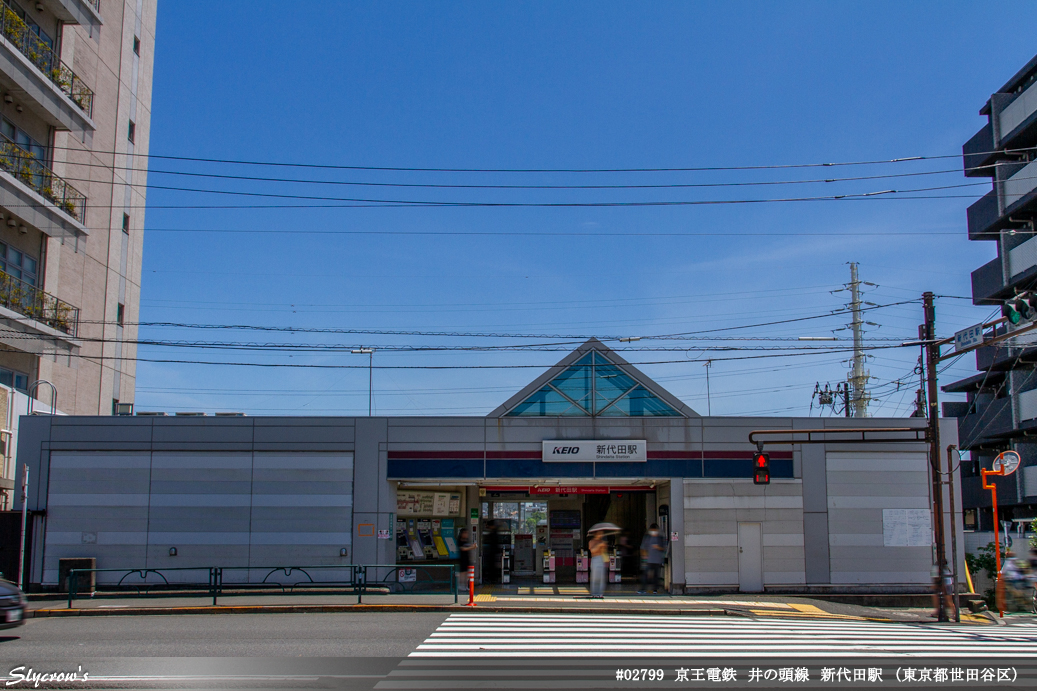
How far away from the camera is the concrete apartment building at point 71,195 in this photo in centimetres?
3095

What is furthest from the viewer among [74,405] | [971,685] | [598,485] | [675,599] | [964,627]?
[74,405]

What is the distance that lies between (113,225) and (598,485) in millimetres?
26816

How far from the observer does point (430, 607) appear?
19.0 meters

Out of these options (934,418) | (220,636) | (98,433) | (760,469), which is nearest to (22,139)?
(98,433)

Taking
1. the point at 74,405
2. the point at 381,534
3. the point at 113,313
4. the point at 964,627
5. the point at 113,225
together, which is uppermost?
the point at 113,225

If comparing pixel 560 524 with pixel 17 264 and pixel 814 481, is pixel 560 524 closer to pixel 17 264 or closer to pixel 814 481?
pixel 814 481

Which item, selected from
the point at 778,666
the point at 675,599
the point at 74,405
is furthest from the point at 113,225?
the point at 778,666

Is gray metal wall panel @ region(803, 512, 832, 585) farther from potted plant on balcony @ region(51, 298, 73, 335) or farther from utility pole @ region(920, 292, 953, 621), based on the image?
potted plant on balcony @ region(51, 298, 73, 335)

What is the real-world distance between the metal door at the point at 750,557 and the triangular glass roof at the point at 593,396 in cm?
389

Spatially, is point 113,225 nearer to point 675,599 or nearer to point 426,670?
point 675,599

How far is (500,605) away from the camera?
62.8 ft

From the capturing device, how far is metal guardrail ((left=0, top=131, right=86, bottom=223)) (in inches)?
1222

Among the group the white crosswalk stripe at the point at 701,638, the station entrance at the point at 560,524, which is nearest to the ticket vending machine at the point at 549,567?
the station entrance at the point at 560,524

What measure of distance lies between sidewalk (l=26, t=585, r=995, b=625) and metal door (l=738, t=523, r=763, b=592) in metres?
1.47
